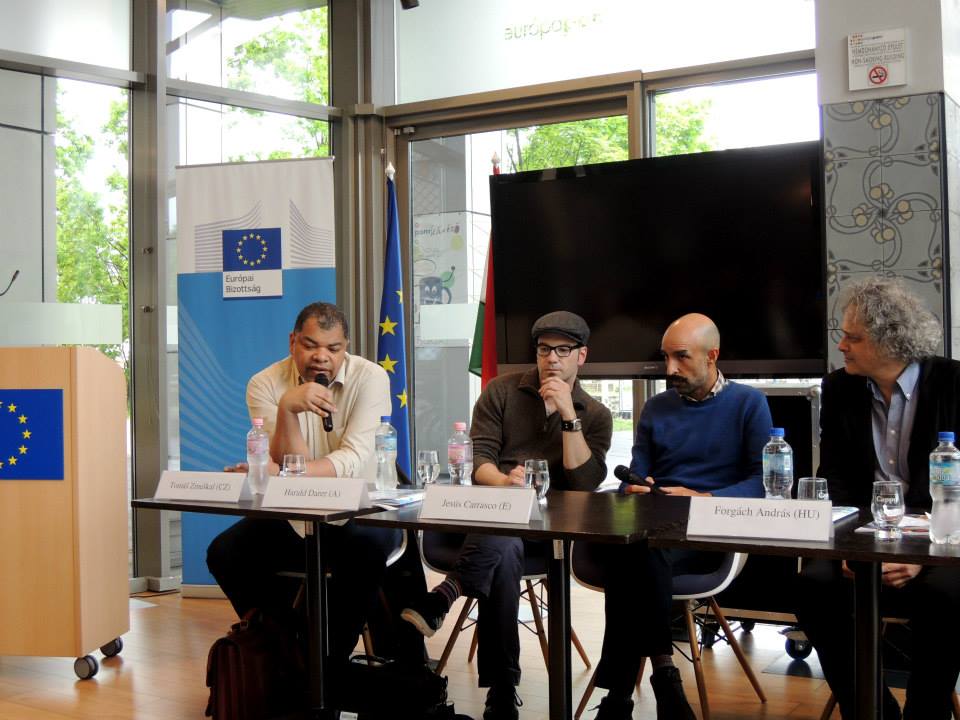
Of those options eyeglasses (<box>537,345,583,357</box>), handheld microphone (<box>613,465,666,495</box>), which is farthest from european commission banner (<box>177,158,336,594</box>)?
handheld microphone (<box>613,465,666,495</box>)

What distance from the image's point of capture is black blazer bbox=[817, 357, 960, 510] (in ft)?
9.57

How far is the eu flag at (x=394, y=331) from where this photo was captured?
5570 mm

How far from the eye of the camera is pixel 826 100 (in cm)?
402

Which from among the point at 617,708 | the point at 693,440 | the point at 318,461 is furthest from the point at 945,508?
the point at 318,461

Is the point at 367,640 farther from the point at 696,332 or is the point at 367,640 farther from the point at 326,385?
the point at 696,332

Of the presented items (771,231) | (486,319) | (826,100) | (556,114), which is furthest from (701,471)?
(556,114)

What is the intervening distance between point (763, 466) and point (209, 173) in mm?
3300

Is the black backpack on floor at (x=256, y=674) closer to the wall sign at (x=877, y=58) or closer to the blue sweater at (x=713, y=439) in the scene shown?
the blue sweater at (x=713, y=439)

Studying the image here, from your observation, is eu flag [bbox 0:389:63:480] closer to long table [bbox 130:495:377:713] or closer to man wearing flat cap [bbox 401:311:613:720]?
long table [bbox 130:495:377:713]

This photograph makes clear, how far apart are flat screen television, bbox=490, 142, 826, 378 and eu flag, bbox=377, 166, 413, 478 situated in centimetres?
88

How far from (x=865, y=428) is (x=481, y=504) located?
118 cm

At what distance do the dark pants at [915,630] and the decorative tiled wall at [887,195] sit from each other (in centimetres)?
147

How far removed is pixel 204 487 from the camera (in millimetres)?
3193

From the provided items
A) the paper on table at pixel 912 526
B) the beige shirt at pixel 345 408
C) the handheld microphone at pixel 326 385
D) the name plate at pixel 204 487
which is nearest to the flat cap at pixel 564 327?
the beige shirt at pixel 345 408
